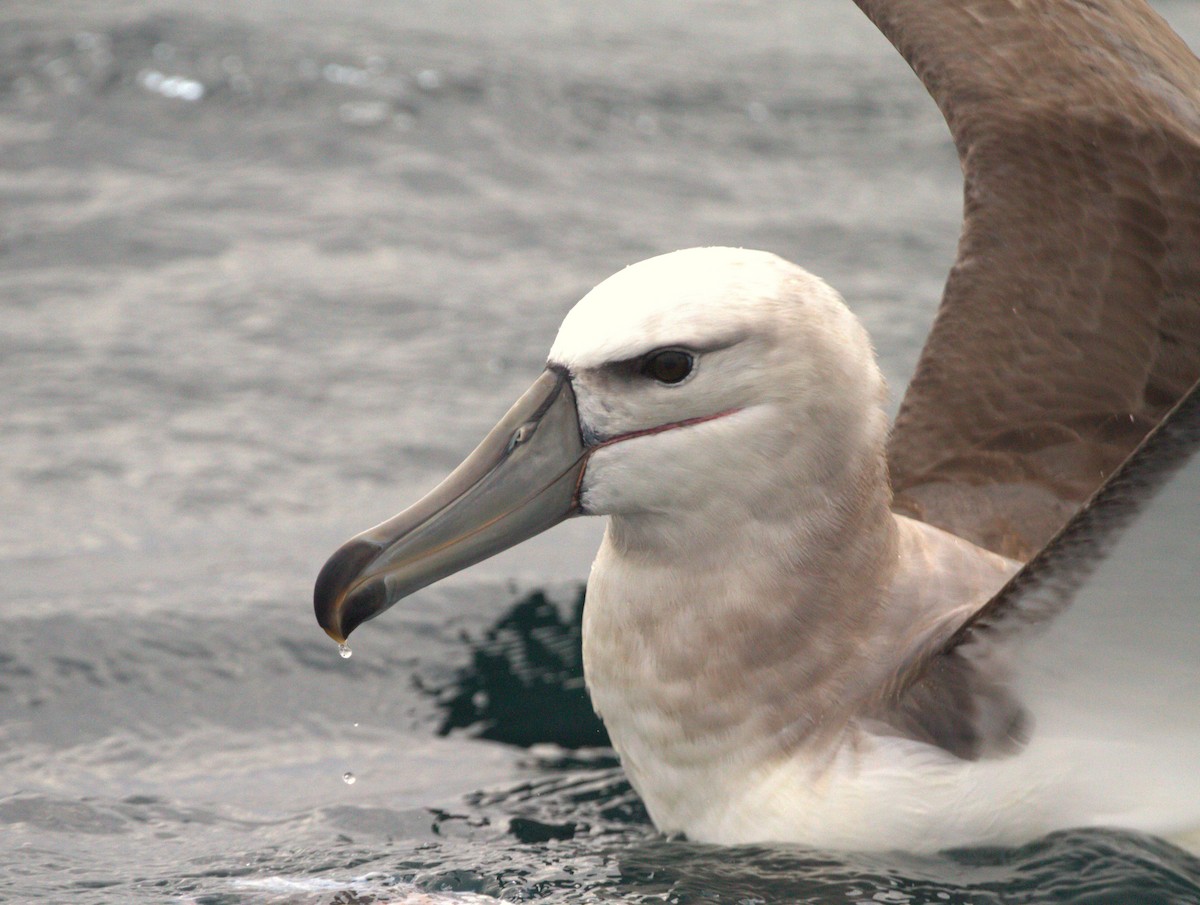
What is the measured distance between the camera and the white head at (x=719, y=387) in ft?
14.3

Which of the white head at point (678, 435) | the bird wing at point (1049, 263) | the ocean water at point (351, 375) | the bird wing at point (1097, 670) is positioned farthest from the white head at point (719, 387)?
the bird wing at point (1049, 263)

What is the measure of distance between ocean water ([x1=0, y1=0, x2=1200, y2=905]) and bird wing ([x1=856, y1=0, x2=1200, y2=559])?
129 cm

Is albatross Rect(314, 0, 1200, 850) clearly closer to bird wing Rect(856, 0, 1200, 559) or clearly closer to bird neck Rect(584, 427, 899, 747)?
bird neck Rect(584, 427, 899, 747)

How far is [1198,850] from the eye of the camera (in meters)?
4.68

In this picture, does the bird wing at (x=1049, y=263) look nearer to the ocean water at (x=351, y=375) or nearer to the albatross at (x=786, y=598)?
the albatross at (x=786, y=598)

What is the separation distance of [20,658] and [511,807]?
1990 mm

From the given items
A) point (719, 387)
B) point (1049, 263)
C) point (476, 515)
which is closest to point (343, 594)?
point (476, 515)

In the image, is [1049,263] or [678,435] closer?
[678,435]

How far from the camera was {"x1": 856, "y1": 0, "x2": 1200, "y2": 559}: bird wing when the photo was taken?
5457 millimetres

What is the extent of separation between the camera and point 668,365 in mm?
4391

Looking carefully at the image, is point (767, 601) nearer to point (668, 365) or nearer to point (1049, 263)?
point (668, 365)

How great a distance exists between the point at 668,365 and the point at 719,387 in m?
0.13

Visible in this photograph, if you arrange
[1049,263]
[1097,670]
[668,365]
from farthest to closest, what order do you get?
[1049,263] → [1097,670] → [668,365]

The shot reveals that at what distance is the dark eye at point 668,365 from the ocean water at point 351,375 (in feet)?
4.02
